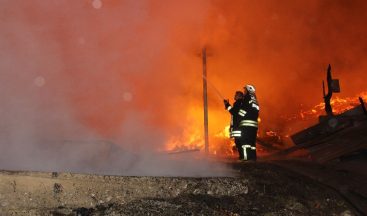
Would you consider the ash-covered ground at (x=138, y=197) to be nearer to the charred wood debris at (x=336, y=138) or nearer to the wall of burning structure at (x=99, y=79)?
the wall of burning structure at (x=99, y=79)

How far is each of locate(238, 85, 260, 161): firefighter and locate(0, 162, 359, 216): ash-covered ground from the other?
258 cm

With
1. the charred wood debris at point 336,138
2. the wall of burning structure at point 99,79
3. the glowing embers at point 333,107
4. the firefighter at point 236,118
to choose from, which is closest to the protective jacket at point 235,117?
the firefighter at point 236,118

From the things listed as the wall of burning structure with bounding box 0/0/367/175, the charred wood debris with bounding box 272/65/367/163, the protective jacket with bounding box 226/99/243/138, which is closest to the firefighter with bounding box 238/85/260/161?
the protective jacket with bounding box 226/99/243/138

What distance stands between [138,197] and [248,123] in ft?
10.7

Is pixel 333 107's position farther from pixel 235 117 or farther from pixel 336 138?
pixel 235 117

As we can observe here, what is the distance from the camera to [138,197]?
3023 mm

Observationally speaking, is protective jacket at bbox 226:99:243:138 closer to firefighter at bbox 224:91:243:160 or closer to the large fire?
firefighter at bbox 224:91:243:160

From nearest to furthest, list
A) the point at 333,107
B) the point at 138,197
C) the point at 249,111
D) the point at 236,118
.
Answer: the point at 138,197 → the point at 249,111 → the point at 236,118 → the point at 333,107

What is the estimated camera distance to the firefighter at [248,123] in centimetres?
592

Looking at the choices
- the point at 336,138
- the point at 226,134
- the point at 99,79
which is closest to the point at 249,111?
the point at 336,138

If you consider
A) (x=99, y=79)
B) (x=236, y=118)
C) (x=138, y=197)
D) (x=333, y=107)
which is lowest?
(x=138, y=197)

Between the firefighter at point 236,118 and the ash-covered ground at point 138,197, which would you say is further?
the firefighter at point 236,118

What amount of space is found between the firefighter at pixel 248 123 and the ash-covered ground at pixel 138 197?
258 centimetres

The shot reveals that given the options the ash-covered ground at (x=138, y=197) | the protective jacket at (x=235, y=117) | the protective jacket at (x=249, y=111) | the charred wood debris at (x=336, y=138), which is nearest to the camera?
the ash-covered ground at (x=138, y=197)
